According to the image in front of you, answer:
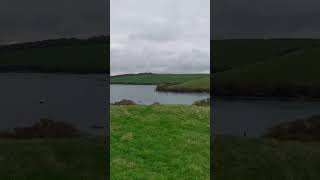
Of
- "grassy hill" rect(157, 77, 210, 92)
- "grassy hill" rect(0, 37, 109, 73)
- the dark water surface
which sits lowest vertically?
the dark water surface

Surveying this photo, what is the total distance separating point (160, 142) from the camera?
1753 centimetres

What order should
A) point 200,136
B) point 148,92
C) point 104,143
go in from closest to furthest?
point 104,143, point 200,136, point 148,92

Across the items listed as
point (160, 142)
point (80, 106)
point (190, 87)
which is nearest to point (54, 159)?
point (80, 106)

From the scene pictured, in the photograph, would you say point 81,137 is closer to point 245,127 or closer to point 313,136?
point 245,127

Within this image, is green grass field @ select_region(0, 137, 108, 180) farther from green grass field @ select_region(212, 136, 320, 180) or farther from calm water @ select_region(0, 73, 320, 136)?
green grass field @ select_region(212, 136, 320, 180)

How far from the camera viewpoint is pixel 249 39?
1022 centimetres

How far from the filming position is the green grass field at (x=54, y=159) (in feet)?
32.8

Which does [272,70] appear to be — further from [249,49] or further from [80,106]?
[80,106]

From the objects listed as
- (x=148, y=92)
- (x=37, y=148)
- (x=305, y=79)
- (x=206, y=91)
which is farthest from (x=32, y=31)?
(x=206, y=91)

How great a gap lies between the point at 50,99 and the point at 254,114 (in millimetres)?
4444

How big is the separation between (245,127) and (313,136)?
1.48 meters

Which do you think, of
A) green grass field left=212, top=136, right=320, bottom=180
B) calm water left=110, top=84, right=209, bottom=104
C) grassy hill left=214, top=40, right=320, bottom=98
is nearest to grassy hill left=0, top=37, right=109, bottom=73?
grassy hill left=214, top=40, right=320, bottom=98

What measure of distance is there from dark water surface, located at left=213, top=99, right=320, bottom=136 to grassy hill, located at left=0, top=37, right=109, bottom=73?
270 cm

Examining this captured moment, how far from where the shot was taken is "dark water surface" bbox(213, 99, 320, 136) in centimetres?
1013
